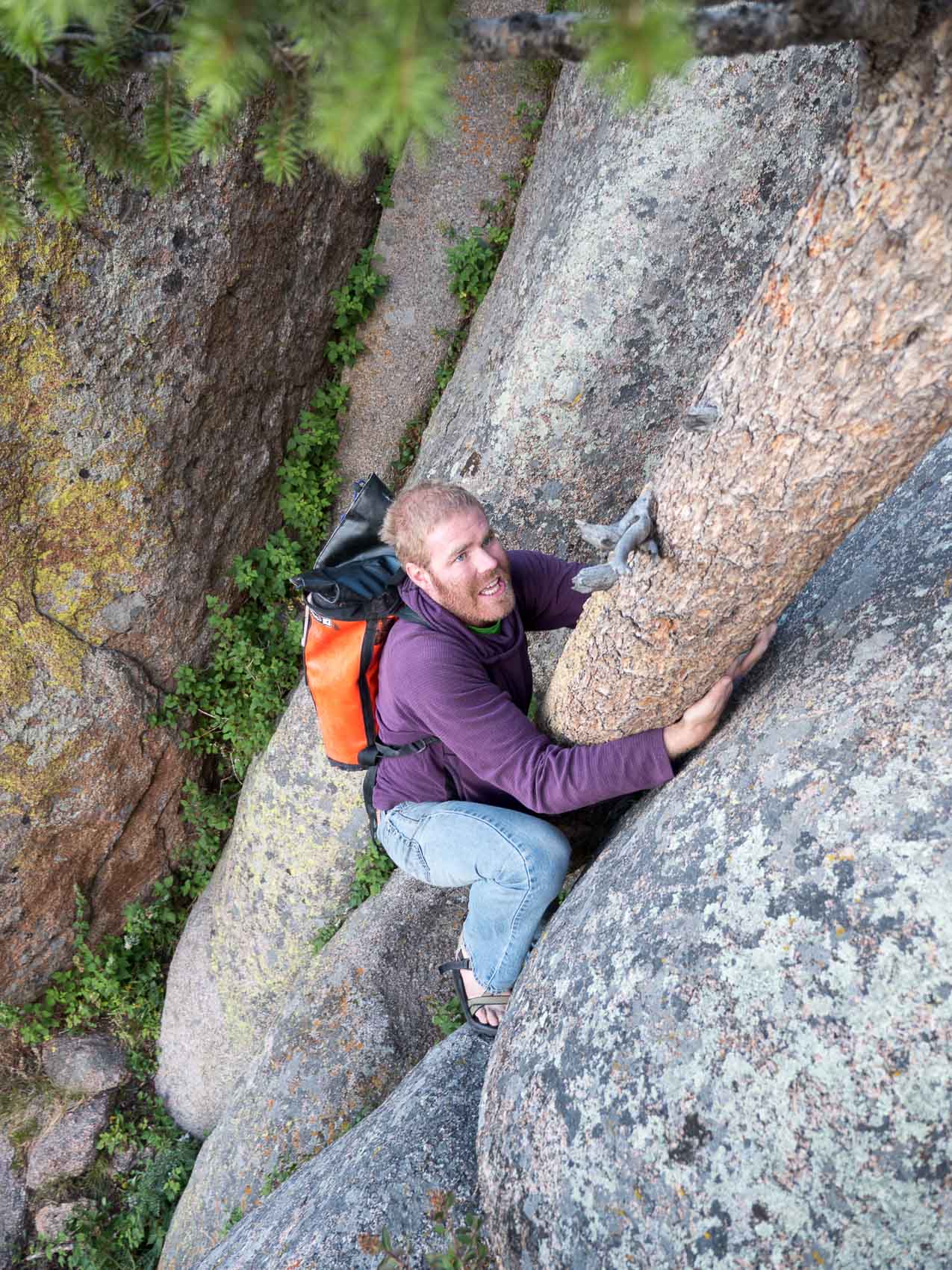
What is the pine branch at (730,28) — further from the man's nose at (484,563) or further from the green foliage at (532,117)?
the green foliage at (532,117)

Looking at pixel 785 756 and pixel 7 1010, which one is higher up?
pixel 785 756

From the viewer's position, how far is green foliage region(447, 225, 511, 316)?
5.51 m

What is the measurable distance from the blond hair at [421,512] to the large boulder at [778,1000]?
3.87ft

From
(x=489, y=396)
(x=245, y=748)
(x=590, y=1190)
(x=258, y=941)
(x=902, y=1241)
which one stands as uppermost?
(x=489, y=396)

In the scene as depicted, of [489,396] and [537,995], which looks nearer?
[537,995]

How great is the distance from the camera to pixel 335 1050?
491 centimetres

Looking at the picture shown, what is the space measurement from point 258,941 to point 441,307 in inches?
161

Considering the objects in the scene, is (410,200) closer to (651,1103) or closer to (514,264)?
(514,264)

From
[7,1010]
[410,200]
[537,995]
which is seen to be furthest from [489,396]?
[7,1010]

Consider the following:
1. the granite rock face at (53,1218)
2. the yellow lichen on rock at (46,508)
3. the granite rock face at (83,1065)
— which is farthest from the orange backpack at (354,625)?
the granite rock face at (53,1218)

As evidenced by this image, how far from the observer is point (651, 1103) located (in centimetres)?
251

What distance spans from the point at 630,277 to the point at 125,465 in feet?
9.13

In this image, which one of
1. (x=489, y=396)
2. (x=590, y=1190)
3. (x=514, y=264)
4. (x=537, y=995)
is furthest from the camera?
(x=514, y=264)

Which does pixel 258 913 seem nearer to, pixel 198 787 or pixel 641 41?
pixel 198 787
